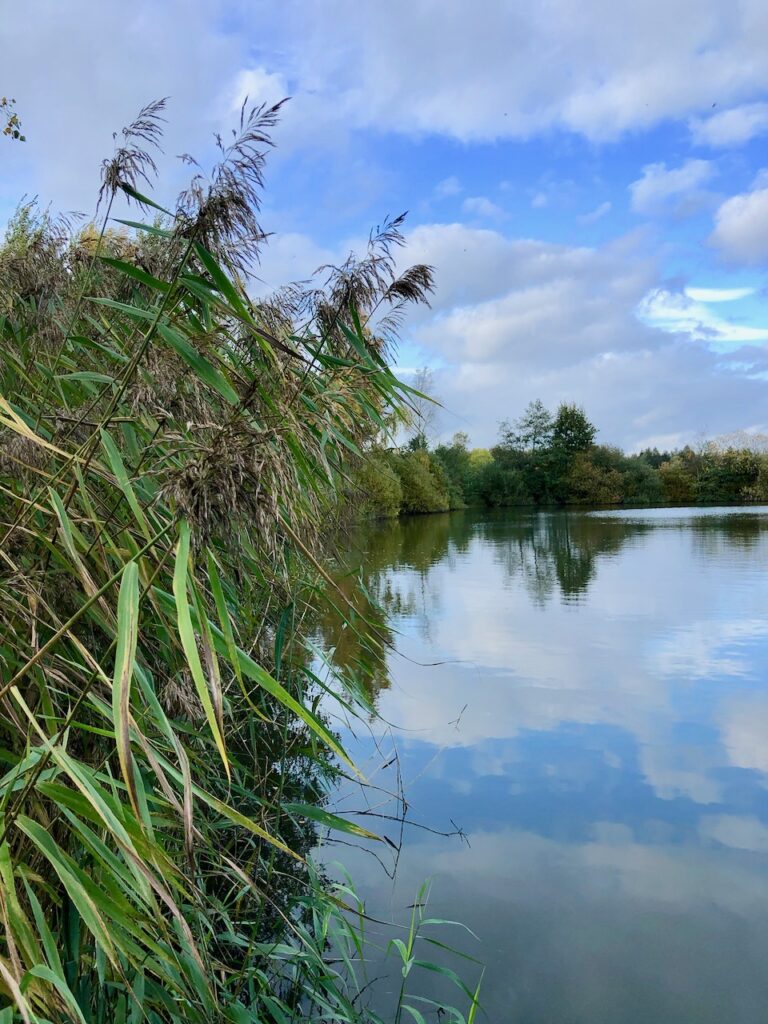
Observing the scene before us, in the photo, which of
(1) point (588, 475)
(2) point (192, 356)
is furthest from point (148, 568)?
(1) point (588, 475)

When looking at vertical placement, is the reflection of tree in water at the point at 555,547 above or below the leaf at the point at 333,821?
below

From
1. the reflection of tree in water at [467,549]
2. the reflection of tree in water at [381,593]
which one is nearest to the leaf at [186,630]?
the reflection of tree in water at [381,593]

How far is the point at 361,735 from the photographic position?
608 cm

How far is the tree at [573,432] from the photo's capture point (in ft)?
169

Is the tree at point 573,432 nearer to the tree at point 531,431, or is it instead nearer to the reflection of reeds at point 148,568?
the tree at point 531,431

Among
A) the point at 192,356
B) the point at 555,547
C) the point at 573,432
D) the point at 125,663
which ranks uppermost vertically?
the point at 573,432

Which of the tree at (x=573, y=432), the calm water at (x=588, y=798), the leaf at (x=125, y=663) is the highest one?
the tree at (x=573, y=432)

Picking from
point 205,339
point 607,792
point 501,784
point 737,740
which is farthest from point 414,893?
point 737,740

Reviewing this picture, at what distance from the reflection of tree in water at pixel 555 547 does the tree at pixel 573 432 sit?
1747cm

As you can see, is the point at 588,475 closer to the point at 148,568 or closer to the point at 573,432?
the point at 573,432

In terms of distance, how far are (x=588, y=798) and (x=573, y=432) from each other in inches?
1912

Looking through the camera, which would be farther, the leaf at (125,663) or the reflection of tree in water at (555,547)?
the reflection of tree in water at (555,547)

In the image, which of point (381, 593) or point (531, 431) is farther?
point (531, 431)

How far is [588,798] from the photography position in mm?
5141
